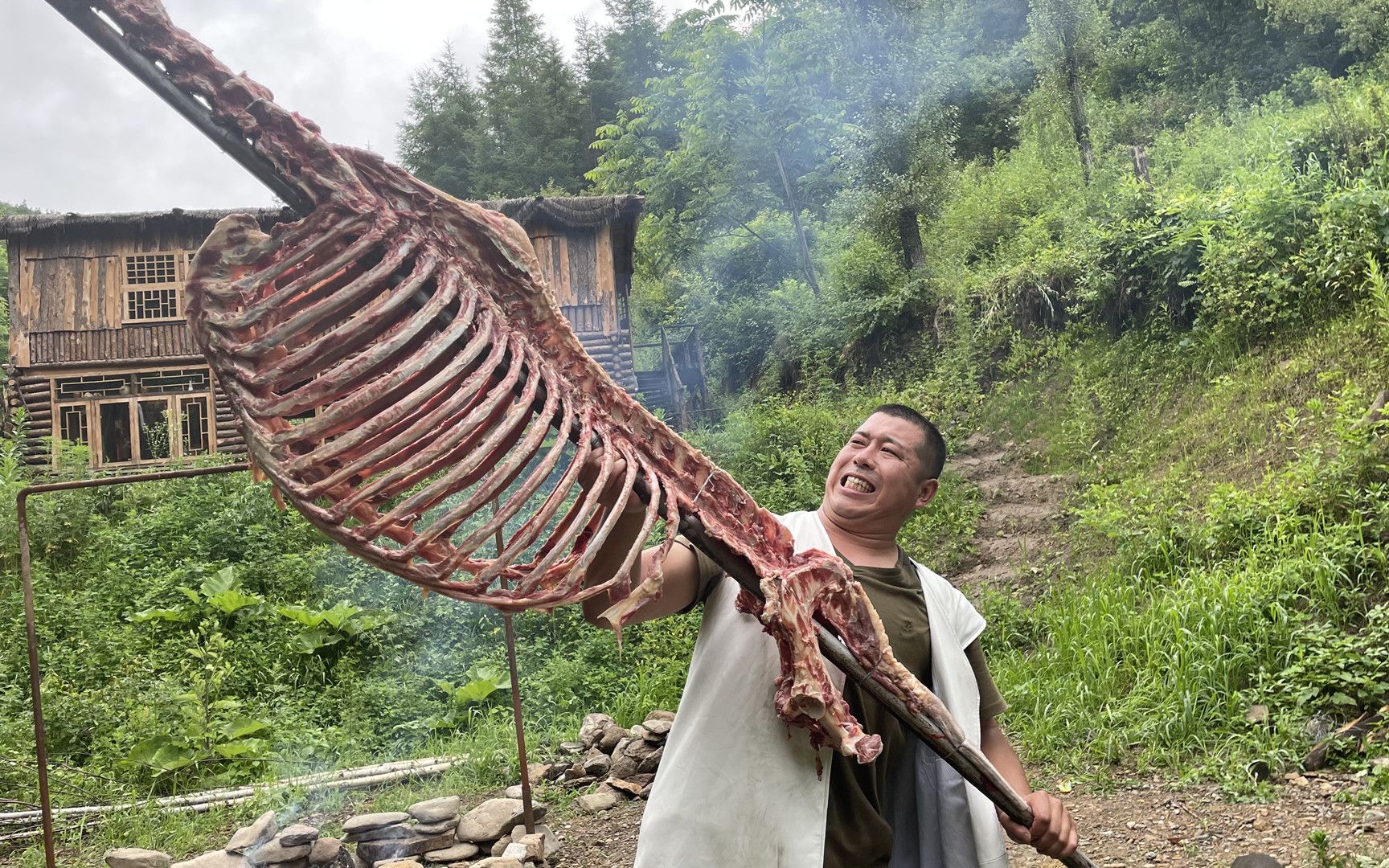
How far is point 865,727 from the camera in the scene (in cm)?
202

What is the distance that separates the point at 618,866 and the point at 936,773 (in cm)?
281

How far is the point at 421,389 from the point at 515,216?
11467 millimetres

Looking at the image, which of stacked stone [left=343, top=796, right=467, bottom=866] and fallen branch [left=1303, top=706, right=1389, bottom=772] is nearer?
fallen branch [left=1303, top=706, right=1389, bottom=772]

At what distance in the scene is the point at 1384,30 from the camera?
12641 mm

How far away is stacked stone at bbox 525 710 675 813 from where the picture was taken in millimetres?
5289

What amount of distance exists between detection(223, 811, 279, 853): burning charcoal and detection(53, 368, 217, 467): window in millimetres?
9906

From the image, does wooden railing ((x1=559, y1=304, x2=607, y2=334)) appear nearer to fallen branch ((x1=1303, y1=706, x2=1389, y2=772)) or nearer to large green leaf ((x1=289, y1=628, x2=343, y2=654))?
large green leaf ((x1=289, y1=628, x2=343, y2=654))

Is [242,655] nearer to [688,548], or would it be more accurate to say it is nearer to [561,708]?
[561,708]

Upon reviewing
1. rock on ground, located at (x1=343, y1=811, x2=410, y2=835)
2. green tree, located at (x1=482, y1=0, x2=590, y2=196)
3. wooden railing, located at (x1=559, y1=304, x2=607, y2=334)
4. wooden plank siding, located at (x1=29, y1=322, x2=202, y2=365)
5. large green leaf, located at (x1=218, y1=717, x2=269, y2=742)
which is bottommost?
rock on ground, located at (x1=343, y1=811, x2=410, y2=835)

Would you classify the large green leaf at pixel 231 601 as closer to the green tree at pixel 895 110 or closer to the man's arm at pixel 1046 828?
the man's arm at pixel 1046 828

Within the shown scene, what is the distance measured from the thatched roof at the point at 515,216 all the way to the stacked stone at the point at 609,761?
8.16 m

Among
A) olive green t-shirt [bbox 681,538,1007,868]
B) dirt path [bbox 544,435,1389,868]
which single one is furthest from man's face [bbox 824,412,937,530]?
dirt path [bbox 544,435,1389,868]

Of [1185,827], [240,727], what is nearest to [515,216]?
[240,727]

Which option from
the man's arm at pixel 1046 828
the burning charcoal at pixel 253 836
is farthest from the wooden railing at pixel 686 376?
the man's arm at pixel 1046 828
